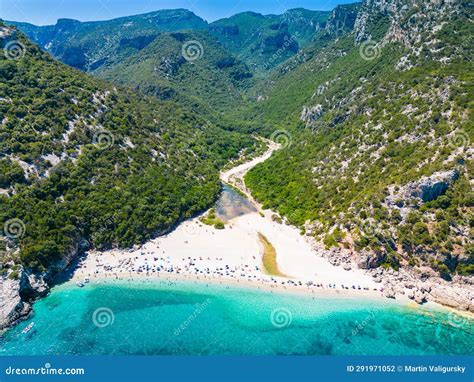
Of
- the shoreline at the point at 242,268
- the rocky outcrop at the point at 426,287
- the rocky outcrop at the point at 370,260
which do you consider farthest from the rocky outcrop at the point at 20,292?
the rocky outcrop at the point at 426,287

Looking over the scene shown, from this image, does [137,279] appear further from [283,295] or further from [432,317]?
[432,317]

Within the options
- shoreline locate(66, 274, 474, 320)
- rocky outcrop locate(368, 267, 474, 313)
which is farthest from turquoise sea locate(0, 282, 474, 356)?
rocky outcrop locate(368, 267, 474, 313)

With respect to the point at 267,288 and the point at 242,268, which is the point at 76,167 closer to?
the point at 242,268

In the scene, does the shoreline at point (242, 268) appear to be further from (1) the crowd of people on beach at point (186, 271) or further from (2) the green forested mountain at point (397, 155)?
(2) the green forested mountain at point (397, 155)

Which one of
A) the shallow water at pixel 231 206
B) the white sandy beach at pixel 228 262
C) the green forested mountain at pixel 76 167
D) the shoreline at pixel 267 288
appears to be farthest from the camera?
the shallow water at pixel 231 206

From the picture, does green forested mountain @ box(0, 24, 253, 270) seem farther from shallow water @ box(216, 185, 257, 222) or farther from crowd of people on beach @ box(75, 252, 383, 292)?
crowd of people on beach @ box(75, 252, 383, 292)

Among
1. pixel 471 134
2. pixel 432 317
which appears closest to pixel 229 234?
pixel 432 317

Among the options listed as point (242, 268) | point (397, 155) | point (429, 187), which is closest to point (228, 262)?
point (242, 268)
